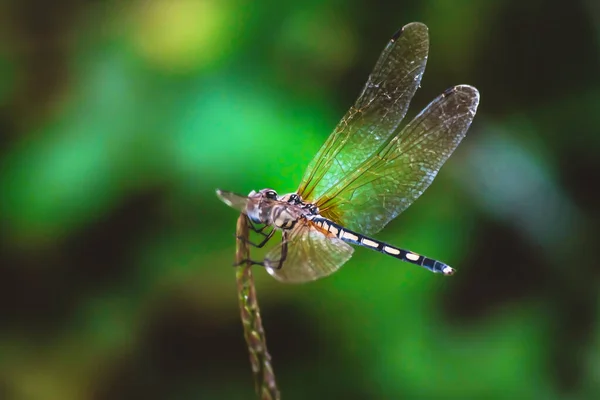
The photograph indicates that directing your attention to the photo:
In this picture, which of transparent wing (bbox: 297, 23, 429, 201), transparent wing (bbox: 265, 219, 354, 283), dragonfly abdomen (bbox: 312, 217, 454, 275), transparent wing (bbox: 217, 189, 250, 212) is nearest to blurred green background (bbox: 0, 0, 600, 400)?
transparent wing (bbox: 297, 23, 429, 201)

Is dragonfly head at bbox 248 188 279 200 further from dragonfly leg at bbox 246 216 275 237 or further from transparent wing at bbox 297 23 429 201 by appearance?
transparent wing at bbox 297 23 429 201

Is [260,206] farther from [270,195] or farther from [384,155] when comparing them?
[384,155]

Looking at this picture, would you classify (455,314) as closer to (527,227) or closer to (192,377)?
(527,227)

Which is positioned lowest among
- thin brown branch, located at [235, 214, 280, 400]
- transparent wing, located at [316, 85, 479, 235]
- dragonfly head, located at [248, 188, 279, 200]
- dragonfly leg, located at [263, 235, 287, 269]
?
thin brown branch, located at [235, 214, 280, 400]

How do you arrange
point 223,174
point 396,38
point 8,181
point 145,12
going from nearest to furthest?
point 396,38, point 223,174, point 8,181, point 145,12

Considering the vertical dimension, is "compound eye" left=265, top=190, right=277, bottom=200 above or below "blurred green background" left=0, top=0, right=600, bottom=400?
below

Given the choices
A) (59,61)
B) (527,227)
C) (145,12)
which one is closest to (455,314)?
(527,227)

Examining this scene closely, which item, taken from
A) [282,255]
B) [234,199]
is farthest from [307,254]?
[234,199]
